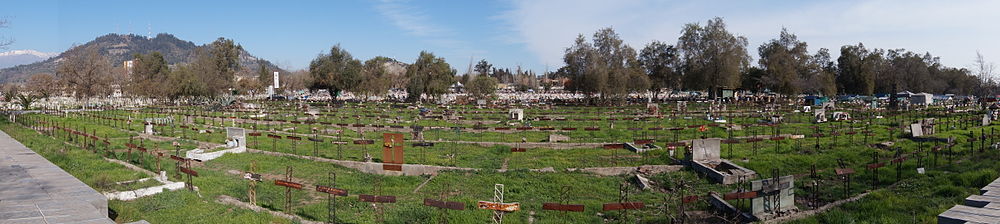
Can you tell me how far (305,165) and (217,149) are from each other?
463 cm

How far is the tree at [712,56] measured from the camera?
200ft

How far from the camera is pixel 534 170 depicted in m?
15.0

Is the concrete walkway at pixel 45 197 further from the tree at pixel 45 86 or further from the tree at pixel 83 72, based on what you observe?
the tree at pixel 45 86

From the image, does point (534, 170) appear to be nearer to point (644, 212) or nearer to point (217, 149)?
point (644, 212)

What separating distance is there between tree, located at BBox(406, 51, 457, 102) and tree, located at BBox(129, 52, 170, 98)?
2794 centimetres

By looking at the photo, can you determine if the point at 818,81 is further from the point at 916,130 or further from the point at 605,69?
the point at 916,130

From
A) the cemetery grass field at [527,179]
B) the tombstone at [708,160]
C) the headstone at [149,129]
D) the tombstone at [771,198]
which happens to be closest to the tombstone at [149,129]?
the headstone at [149,129]

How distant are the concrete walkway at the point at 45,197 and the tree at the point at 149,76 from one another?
5487cm

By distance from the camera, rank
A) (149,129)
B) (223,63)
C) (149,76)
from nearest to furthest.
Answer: (149,129), (149,76), (223,63)

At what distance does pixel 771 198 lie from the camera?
1000 centimetres

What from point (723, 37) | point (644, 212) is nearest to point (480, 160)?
point (644, 212)

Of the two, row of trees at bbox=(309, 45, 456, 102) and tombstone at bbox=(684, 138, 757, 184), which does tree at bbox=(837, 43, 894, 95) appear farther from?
tombstone at bbox=(684, 138, 757, 184)

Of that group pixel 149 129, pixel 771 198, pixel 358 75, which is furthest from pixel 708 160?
pixel 358 75

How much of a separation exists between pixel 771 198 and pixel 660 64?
66.5 metres
